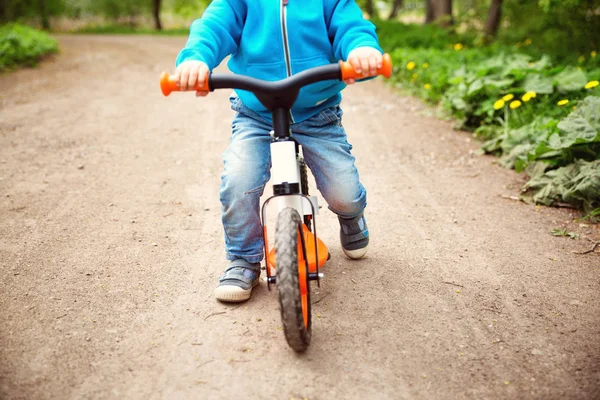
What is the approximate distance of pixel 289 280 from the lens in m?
1.84

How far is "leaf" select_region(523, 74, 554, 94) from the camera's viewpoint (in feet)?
14.8

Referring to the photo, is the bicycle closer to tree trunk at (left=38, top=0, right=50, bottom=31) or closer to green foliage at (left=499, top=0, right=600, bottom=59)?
green foliage at (left=499, top=0, right=600, bottom=59)

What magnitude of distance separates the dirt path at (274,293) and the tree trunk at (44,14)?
2216 cm

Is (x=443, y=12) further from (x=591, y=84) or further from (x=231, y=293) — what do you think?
(x=231, y=293)

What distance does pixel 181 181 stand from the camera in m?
4.11

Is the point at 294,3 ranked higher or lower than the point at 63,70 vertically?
higher

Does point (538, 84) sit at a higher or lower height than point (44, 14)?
higher

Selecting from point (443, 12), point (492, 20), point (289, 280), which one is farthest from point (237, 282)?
point (443, 12)

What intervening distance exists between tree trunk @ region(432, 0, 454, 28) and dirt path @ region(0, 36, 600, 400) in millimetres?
7612

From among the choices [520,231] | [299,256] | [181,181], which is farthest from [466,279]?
[181,181]

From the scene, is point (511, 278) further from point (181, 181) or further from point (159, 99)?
point (159, 99)

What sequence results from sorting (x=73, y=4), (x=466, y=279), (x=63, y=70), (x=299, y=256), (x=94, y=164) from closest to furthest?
(x=299, y=256) → (x=466, y=279) → (x=94, y=164) → (x=63, y=70) → (x=73, y=4)

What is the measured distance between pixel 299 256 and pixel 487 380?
855mm

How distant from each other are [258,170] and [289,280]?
65 centimetres
